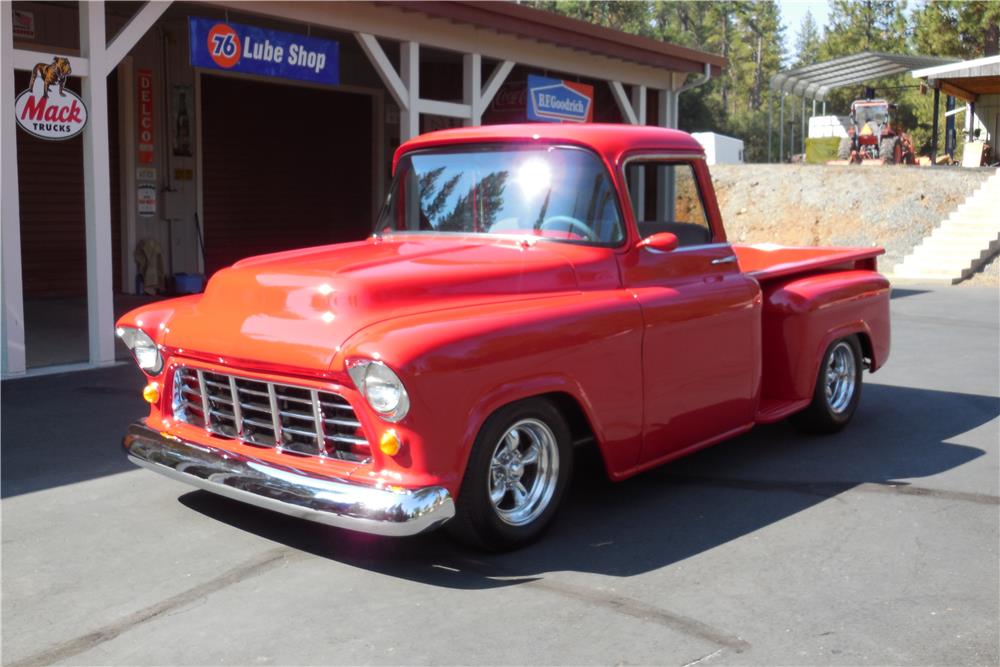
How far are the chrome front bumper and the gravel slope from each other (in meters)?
17.2

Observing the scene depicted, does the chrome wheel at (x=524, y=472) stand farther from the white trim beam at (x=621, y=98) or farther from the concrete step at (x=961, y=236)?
the concrete step at (x=961, y=236)

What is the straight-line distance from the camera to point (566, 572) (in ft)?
13.8

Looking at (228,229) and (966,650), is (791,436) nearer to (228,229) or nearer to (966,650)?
(966,650)

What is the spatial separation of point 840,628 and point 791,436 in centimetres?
304

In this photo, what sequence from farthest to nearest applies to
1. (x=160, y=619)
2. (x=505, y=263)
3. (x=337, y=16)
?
(x=337, y=16) → (x=505, y=263) → (x=160, y=619)

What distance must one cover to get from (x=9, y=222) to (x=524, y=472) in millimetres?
5220

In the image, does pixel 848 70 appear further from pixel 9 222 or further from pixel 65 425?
pixel 65 425

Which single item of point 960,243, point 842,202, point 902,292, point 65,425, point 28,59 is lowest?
point 65,425

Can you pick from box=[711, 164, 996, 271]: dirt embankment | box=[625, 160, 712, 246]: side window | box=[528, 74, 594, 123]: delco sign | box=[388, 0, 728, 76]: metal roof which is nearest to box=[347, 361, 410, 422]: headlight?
box=[625, 160, 712, 246]: side window

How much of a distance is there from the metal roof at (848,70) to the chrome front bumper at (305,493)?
2564cm

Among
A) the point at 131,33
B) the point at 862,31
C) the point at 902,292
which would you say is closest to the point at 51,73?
the point at 131,33

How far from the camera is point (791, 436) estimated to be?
6.62m

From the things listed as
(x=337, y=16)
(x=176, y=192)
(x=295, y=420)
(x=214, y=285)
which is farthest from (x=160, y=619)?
(x=176, y=192)

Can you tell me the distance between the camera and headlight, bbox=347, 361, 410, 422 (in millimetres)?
3865
